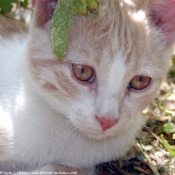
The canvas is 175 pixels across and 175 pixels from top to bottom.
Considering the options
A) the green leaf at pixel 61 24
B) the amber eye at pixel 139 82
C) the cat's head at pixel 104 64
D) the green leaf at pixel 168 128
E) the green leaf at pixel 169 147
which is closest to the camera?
the green leaf at pixel 61 24

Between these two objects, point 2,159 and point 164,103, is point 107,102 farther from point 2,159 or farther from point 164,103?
point 164,103

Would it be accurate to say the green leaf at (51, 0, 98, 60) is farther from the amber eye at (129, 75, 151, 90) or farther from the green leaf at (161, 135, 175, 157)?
the green leaf at (161, 135, 175, 157)

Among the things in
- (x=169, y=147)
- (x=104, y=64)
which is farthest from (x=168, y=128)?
(x=104, y=64)

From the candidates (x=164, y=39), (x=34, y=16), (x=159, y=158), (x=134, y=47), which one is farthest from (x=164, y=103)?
(x=34, y=16)

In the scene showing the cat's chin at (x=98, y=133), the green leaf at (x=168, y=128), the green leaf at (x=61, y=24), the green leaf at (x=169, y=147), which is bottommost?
the green leaf at (x=169, y=147)

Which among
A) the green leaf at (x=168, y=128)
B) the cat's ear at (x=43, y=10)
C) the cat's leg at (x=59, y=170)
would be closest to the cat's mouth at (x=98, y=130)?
the cat's leg at (x=59, y=170)

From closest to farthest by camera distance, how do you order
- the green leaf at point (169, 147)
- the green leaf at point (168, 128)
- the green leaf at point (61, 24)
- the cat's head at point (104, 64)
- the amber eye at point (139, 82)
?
1. the green leaf at point (61, 24)
2. the cat's head at point (104, 64)
3. the amber eye at point (139, 82)
4. the green leaf at point (169, 147)
5. the green leaf at point (168, 128)

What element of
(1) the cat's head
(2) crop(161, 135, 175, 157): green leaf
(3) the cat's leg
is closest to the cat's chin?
(1) the cat's head

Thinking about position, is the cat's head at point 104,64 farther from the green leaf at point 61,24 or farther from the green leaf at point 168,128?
the green leaf at point 168,128
